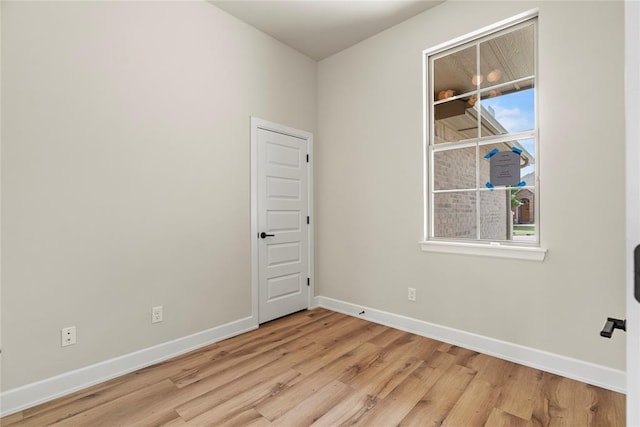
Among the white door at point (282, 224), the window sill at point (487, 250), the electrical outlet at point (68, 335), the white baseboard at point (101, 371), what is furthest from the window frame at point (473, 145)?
the electrical outlet at point (68, 335)

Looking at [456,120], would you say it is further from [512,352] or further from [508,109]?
[512,352]

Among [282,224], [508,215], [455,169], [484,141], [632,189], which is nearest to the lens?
[632,189]

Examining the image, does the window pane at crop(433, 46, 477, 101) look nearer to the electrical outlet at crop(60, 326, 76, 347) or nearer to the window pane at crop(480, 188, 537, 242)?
the window pane at crop(480, 188, 537, 242)

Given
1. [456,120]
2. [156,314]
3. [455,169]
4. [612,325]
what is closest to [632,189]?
[612,325]

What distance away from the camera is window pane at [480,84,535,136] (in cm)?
249

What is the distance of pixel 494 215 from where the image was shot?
2676 mm

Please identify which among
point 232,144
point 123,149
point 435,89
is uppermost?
point 435,89

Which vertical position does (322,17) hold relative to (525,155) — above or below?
above

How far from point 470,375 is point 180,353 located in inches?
91.2

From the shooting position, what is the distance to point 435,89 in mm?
3031

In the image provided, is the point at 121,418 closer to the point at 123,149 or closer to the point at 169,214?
the point at 169,214

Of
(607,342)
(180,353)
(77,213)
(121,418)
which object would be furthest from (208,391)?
(607,342)

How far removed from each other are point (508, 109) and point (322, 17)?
6.38 feet

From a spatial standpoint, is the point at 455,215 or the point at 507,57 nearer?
the point at 507,57
